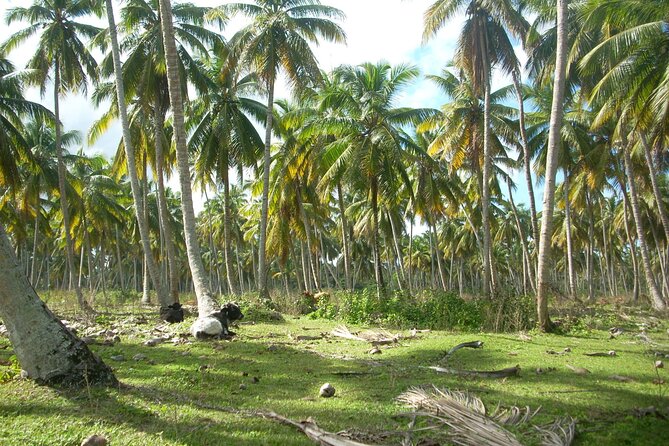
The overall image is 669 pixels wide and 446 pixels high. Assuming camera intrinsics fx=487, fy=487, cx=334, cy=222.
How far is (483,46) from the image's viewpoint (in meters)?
17.0

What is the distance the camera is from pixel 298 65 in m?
18.2

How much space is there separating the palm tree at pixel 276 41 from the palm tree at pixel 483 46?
3.72 m

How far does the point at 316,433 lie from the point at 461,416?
3.97ft

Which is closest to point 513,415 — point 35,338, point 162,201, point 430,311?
point 35,338

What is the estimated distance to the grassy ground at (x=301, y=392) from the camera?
4.09 metres

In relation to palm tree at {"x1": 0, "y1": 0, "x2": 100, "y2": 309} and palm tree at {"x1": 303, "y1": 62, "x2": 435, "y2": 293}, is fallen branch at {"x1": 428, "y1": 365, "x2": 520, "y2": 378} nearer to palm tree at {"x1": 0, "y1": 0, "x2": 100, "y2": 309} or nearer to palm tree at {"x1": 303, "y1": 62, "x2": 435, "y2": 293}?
palm tree at {"x1": 303, "y1": 62, "x2": 435, "y2": 293}

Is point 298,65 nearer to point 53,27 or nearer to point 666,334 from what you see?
point 53,27

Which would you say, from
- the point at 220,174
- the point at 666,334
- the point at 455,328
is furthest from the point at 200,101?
the point at 666,334

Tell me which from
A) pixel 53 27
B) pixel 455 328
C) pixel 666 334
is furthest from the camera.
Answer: pixel 53 27

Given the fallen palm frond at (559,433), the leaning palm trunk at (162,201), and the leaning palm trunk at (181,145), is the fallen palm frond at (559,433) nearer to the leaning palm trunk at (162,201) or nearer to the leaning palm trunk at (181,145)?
the leaning palm trunk at (181,145)

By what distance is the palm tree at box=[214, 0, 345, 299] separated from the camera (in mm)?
17688

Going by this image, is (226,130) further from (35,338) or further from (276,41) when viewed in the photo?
(35,338)

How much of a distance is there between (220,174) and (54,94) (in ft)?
25.0

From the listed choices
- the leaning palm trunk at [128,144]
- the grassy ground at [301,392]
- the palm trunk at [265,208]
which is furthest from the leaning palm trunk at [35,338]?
the palm trunk at [265,208]
